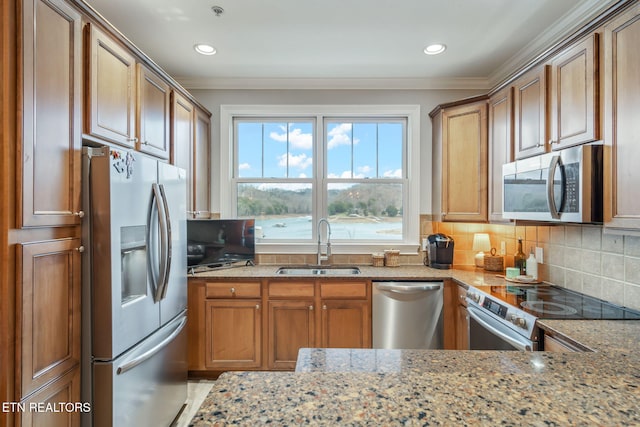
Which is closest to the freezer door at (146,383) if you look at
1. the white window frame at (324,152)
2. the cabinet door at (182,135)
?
the cabinet door at (182,135)

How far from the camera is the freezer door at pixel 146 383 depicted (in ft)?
5.09

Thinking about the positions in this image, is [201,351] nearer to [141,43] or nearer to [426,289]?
[426,289]

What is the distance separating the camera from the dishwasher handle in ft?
8.52

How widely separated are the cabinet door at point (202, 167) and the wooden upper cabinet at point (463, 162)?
2154mm

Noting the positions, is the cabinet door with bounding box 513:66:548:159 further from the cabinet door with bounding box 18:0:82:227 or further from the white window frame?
the cabinet door with bounding box 18:0:82:227

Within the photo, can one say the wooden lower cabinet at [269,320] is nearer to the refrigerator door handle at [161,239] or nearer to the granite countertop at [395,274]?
the granite countertop at [395,274]

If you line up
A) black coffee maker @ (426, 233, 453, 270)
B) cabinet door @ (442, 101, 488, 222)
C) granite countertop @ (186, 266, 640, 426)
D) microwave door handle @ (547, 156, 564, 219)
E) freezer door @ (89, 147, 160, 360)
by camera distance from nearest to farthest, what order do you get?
granite countertop @ (186, 266, 640, 426) → freezer door @ (89, 147, 160, 360) → microwave door handle @ (547, 156, 564, 219) → cabinet door @ (442, 101, 488, 222) → black coffee maker @ (426, 233, 453, 270)

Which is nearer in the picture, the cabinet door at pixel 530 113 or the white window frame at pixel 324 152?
the cabinet door at pixel 530 113

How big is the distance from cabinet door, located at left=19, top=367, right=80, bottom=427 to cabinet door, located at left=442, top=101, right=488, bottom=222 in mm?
2749

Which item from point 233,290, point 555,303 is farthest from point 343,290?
point 555,303

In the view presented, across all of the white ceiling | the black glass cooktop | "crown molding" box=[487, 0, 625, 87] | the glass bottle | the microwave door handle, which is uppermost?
the white ceiling

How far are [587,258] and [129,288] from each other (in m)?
2.71

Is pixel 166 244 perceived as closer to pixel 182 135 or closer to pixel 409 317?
pixel 182 135

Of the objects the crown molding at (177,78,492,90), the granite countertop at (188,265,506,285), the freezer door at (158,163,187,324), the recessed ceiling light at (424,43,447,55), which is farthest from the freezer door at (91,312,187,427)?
the recessed ceiling light at (424,43,447,55)
